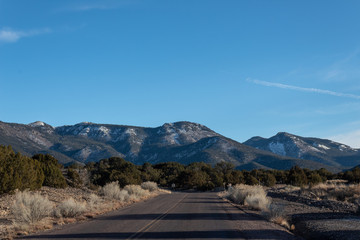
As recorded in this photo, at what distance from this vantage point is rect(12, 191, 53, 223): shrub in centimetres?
1667

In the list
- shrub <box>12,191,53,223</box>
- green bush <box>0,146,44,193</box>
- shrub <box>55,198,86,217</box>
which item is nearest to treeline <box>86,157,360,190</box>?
green bush <box>0,146,44,193</box>

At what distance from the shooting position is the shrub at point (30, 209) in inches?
656

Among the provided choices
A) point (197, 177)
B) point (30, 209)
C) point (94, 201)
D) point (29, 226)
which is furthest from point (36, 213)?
point (197, 177)

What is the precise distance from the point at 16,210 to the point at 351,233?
51.1 ft

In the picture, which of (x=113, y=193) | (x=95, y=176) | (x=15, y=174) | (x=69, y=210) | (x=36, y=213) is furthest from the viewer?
(x=95, y=176)

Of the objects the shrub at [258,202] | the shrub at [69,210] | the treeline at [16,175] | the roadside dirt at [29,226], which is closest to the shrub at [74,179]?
the treeline at [16,175]

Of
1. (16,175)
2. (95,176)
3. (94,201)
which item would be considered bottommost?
(94,201)

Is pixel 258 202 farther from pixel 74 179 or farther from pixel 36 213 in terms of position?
pixel 74 179

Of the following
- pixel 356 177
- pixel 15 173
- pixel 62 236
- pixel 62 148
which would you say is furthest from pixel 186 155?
pixel 62 236

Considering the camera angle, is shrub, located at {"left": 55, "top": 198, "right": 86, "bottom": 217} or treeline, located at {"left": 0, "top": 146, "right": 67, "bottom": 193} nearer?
shrub, located at {"left": 55, "top": 198, "right": 86, "bottom": 217}

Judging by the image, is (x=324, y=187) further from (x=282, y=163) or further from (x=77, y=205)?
(x=282, y=163)

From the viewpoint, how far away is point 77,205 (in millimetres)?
21375

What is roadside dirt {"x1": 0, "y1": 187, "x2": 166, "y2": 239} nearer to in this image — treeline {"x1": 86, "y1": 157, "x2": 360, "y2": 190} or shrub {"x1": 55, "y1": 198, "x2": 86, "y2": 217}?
shrub {"x1": 55, "y1": 198, "x2": 86, "y2": 217}

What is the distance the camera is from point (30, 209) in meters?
17.4
